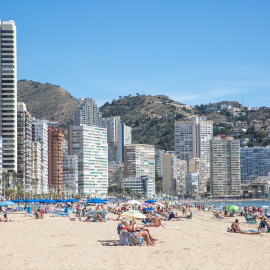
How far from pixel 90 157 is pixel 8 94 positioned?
6847 centimetres

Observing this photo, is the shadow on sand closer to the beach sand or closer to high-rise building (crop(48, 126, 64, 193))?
the beach sand

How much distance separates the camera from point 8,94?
118625mm

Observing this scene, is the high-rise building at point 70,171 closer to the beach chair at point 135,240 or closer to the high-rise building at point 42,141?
the high-rise building at point 42,141

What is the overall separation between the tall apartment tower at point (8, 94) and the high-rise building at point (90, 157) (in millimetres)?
59735

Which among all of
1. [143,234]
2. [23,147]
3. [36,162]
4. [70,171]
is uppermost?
[23,147]

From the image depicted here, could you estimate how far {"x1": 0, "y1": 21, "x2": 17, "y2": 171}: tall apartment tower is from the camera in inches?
4624

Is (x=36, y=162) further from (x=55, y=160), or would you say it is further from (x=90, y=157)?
(x=90, y=157)

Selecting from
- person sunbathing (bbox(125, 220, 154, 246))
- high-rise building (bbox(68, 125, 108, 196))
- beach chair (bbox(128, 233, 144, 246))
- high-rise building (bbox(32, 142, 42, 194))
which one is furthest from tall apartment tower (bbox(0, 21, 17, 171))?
beach chair (bbox(128, 233, 144, 246))

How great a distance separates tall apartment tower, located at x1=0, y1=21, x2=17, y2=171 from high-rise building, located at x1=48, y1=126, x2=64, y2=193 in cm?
4297

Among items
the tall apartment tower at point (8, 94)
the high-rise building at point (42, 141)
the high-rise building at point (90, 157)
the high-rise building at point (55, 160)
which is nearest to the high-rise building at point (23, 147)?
the tall apartment tower at point (8, 94)

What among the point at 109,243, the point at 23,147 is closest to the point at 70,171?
the point at 23,147

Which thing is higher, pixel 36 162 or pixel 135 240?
pixel 36 162

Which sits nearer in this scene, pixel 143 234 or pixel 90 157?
pixel 143 234

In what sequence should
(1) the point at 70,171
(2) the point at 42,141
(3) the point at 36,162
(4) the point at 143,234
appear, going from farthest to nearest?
(1) the point at 70,171
(2) the point at 42,141
(3) the point at 36,162
(4) the point at 143,234
